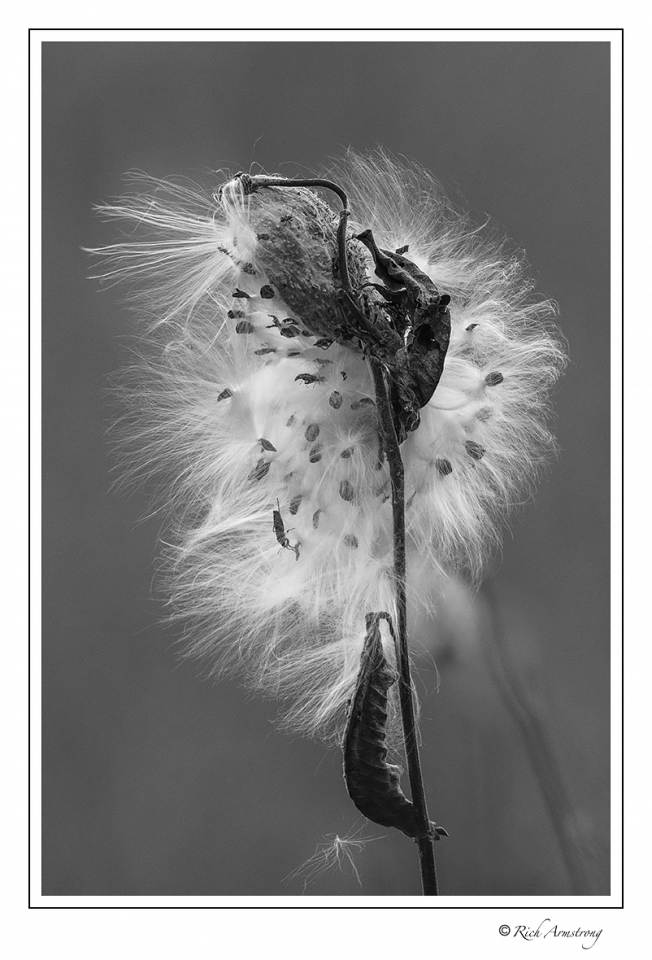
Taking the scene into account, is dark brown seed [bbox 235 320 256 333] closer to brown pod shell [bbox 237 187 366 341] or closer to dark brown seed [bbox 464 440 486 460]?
brown pod shell [bbox 237 187 366 341]

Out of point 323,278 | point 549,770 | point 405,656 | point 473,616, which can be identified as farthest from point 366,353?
point 549,770

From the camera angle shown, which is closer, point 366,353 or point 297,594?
point 366,353

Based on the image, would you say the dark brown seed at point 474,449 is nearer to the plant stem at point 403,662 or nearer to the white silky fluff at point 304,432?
the white silky fluff at point 304,432

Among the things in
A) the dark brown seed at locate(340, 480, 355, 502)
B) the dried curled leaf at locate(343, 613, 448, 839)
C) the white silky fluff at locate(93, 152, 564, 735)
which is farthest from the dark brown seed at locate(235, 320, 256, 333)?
the dried curled leaf at locate(343, 613, 448, 839)

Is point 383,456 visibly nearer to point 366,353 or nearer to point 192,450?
point 366,353

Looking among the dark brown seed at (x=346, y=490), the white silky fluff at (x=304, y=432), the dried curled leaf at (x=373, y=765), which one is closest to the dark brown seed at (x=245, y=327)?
the white silky fluff at (x=304, y=432)

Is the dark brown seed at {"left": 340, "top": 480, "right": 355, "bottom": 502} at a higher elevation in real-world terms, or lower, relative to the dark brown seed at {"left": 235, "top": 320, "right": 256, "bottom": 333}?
lower
